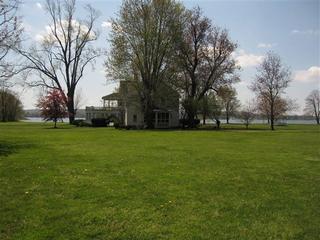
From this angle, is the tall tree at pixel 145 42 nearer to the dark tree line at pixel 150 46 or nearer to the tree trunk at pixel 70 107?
the dark tree line at pixel 150 46

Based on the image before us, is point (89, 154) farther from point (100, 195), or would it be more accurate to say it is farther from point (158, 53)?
point (158, 53)

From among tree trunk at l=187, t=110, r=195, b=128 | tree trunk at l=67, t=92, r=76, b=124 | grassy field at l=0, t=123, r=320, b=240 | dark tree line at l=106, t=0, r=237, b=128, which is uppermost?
dark tree line at l=106, t=0, r=237, b=128

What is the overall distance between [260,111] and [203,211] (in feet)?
229

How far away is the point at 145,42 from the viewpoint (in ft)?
143

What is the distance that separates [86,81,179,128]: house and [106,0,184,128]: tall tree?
131cm

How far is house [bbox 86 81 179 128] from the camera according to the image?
4688 centimetres

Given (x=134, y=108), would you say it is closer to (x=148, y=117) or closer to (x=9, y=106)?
(x=148, y=117)

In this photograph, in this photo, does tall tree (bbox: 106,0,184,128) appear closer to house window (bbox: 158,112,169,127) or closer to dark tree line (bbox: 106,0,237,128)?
dark tree line (bbox: 106,0,237,128)

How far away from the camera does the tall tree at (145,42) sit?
43.3 metres

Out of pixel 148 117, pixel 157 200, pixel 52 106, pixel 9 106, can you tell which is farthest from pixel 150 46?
pixel 9 106

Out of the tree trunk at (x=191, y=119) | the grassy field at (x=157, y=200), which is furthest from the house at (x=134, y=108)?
the grassy field at (x=157, y=200)

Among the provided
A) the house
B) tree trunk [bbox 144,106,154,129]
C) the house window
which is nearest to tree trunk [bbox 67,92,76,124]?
the house

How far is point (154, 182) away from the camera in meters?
9.41

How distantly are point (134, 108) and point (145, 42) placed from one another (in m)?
12.0
